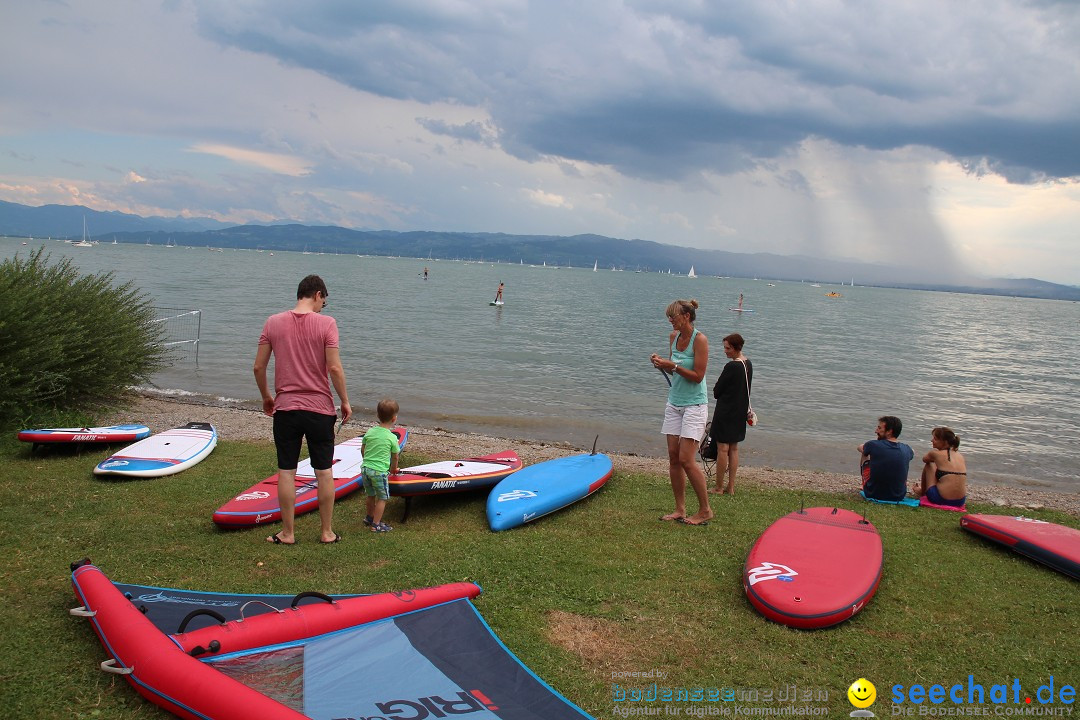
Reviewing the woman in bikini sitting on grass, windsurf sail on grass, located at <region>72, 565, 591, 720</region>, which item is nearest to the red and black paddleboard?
the woman in bikini sitting on grass

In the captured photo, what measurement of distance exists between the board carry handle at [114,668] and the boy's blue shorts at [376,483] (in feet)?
9.98

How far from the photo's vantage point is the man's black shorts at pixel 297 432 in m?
5.79

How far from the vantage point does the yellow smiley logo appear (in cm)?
397

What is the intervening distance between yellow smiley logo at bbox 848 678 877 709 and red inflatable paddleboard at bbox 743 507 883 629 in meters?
0.68

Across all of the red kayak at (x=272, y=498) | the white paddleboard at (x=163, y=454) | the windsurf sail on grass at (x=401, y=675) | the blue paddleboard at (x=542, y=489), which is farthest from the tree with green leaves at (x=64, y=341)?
the windsurf sail on grass at (x=401, y=675)

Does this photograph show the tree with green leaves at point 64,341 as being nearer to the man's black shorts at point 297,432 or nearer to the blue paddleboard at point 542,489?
the man's black shorts at point 297,432

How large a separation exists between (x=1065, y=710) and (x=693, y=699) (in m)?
2.11

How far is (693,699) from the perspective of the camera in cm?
396

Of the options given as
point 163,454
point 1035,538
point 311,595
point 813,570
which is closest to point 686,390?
point 813,570

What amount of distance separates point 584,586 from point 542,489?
2.36 m

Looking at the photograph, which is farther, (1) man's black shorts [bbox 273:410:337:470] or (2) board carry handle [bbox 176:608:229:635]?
(1) man's black shorts [bbox 273:410:337:470]

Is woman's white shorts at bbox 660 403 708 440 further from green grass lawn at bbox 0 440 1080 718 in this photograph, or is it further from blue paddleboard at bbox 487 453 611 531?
blue paddleboard at bbox 487 453 611 531

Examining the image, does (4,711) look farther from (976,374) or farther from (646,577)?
(976,374)

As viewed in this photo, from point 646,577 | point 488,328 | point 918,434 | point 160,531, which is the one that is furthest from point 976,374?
point 160,531
